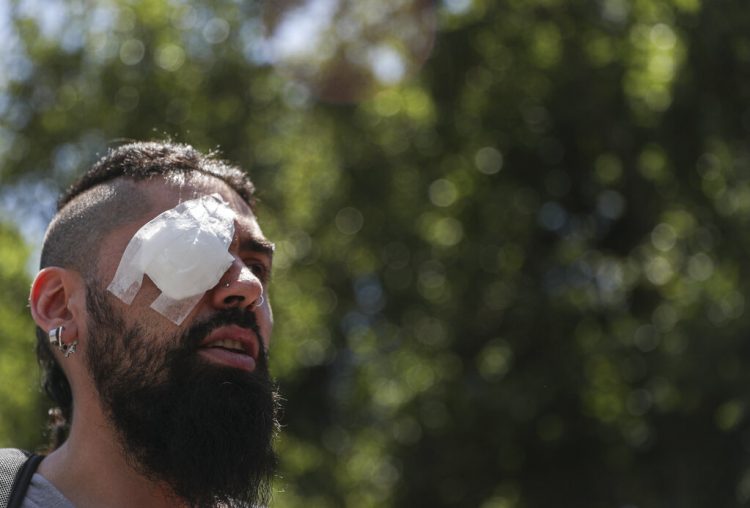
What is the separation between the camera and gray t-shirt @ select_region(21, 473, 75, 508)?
2848 mm

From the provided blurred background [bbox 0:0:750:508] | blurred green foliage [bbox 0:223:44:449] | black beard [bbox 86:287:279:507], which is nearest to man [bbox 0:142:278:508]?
black beard [bbox 86:287:279:507]

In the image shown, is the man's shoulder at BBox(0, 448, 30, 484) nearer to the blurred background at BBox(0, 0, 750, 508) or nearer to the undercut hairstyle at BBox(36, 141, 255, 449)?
the undercut hairstyle at BBox(36, 141, 255, 449)

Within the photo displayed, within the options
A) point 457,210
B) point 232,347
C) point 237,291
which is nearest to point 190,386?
point 232,347

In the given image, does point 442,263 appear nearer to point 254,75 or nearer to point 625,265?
point 625,265

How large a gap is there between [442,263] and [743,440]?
4.36 metres

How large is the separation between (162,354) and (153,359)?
3cm

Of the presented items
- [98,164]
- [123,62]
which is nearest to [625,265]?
[123,62]

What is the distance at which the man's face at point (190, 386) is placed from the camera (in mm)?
3020

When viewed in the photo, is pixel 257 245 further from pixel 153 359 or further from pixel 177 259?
pixel 153 359

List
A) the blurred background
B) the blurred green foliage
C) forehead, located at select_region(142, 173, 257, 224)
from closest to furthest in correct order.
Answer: forehead, located at select_region(142, 173, 257, 224) < the blurred background < the blurred green foliage

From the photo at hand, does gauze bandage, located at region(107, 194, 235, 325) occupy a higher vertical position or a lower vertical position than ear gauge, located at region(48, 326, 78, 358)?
higher

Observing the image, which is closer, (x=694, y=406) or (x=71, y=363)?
(x=71, y=363)

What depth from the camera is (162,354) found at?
3.03 metres

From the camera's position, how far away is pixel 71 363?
3.19 m
